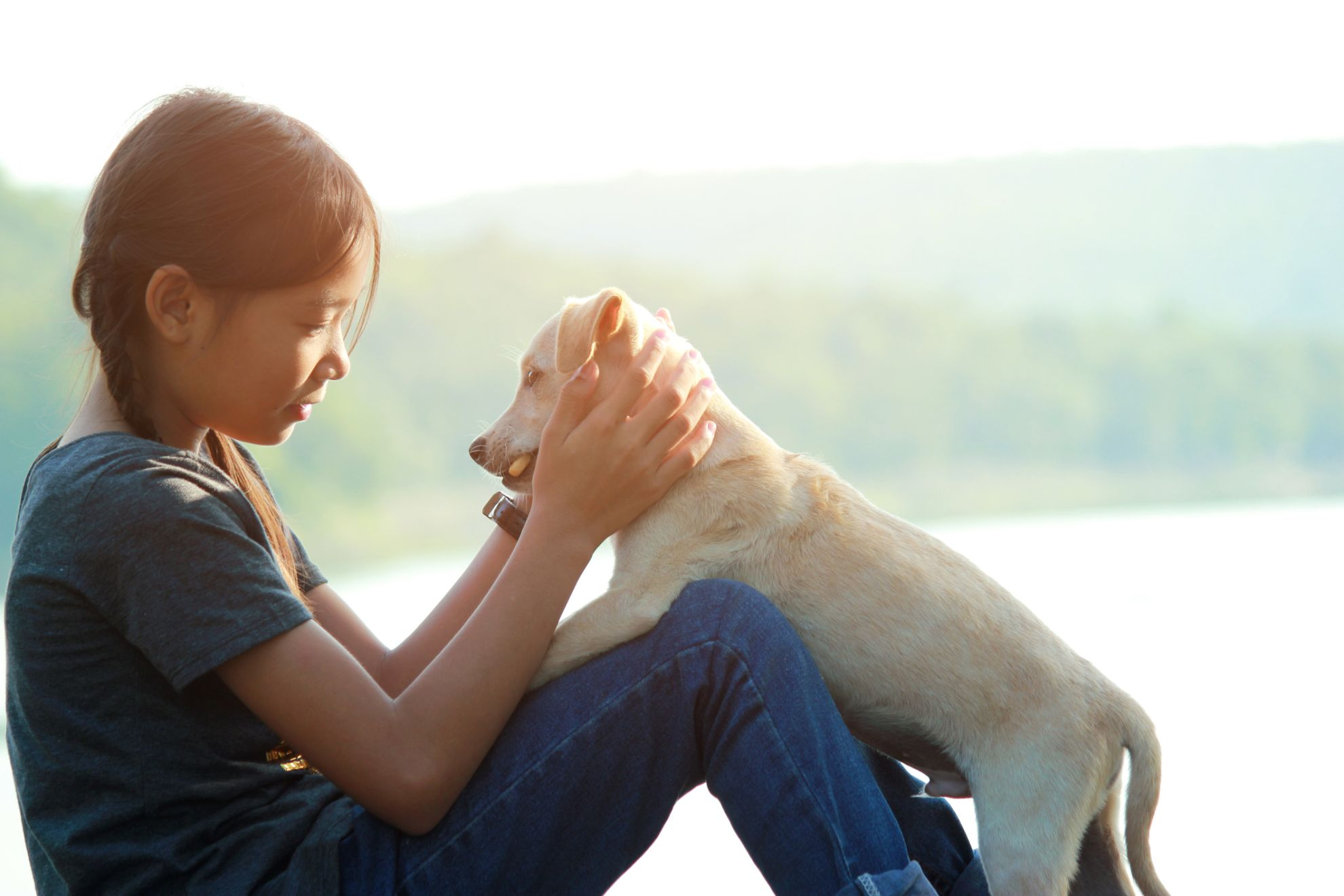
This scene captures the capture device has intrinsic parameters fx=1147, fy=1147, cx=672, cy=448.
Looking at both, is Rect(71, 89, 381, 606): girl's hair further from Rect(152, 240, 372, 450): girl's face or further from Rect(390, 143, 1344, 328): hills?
Rect(390, 143, 1344, 328): hills

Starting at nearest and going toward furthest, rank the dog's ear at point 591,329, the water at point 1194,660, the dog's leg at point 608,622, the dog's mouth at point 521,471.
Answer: the dog's leg at point 608,622 → the dog's ear at point 591,329 → the dog's mouth at point 521,471 → the water at point 1194,660

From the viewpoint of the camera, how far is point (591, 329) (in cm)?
147

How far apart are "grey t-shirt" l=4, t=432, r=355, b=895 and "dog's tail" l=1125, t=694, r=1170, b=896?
0.84m

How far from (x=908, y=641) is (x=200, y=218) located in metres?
0.90

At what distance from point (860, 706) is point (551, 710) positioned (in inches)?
16.0

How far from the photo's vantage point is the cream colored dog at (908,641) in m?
1.25

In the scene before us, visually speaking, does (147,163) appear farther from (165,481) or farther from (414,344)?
(414,344)

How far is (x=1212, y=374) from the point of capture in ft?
33.8

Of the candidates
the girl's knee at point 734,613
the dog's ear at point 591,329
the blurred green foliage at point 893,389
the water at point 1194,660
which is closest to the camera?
the girl's knee at point 734,613

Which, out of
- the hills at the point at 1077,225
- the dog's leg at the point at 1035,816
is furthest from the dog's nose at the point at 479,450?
the hills at the point at 1077,225

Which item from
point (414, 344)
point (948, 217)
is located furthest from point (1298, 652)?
point (948, 217)

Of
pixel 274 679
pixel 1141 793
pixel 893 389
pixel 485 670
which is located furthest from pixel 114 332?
pixel 893 389

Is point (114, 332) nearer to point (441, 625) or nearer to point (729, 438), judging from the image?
point (441, 625)

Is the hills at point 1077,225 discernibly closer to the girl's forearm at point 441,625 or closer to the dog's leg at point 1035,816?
the girl's forearm at point 441,625
